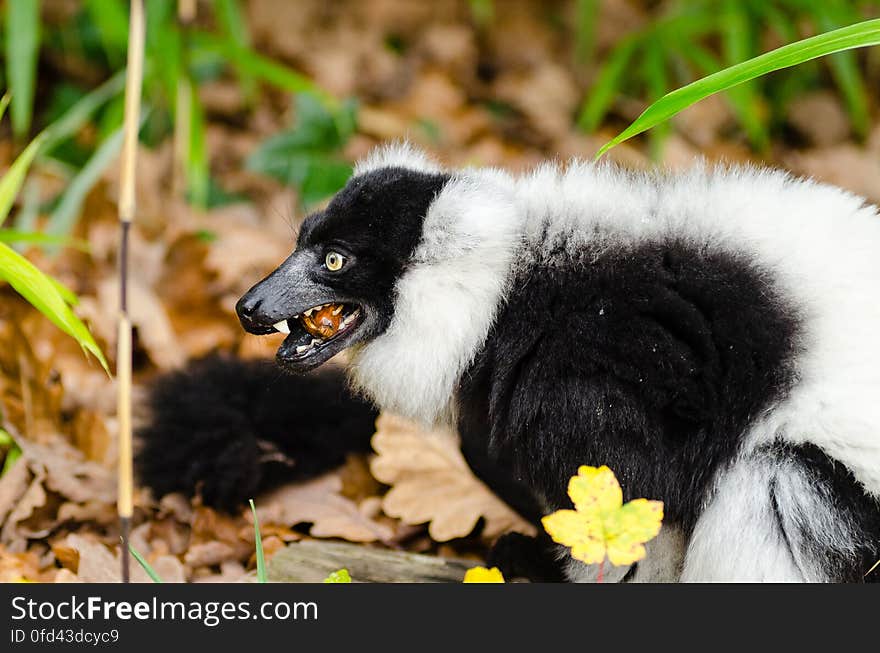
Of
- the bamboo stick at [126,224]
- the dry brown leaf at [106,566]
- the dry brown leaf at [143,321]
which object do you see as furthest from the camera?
the dry brown leaf at [143,321]

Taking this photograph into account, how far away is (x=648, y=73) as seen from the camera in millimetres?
5727

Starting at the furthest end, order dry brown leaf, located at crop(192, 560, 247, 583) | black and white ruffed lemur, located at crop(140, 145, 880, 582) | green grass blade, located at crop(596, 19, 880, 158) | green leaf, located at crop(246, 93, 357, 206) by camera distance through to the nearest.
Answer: green leaf, located at crop(246, 93, 357, 206) → dry brown leaf, located at crop(192, 560, 247, 583) → black and white ruffed lemur, located at crop(140, 145, 880, 582) → green grass blade, located at crop(596, 19, 880, 158)

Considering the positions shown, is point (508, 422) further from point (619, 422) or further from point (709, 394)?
point (709, 394)

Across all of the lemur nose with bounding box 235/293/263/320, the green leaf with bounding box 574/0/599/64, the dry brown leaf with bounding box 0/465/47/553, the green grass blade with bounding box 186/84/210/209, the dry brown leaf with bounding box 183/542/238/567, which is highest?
the green leaf with bounding box 574/0/599/64

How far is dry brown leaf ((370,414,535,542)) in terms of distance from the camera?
10.9 ft

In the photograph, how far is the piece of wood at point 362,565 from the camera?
115 inches

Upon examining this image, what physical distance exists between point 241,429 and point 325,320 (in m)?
0.78

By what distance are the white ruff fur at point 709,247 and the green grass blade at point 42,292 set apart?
2.36ft

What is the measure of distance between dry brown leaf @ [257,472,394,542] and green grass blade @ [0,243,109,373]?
0.93 meters

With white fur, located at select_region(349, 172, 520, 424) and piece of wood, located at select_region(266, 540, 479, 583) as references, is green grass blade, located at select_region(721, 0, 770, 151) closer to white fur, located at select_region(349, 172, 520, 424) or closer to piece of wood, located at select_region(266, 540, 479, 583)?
white fur, located at select_region(349, 172, 520, 424)

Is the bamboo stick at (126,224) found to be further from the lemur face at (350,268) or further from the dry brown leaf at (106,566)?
the dry brown leaf at (106,566)

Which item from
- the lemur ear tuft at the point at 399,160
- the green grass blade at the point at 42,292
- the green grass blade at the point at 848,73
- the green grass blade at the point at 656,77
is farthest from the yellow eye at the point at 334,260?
the green grass blade at the point at 848,73

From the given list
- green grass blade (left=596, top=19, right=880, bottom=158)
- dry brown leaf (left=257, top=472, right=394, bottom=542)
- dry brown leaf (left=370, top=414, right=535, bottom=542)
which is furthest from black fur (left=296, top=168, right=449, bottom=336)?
dry brown leaf (left=257, top=472, right=394, bottom=542)

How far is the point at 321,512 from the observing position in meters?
3.38
